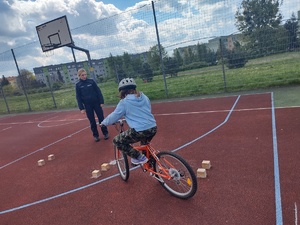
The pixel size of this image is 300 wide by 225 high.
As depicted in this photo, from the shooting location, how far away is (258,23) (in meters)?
9.66

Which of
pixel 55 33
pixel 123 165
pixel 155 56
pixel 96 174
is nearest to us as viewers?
pixel 123 165

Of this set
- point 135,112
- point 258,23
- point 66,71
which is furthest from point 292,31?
point 66,71

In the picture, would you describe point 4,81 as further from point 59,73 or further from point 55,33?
point 55,33

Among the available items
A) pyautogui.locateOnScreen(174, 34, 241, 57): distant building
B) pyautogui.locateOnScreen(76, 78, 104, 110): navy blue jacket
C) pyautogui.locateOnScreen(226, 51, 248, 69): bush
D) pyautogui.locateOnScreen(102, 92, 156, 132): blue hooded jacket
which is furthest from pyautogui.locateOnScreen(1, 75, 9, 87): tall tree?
pyautogui.locateOnScreen(102, 92, 156, 132): blue hooded jacket

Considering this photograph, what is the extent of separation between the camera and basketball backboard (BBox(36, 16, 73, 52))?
1157 centimetres

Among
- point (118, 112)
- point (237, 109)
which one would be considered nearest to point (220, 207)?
point (118, 112)

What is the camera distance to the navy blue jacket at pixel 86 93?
20.4 feet

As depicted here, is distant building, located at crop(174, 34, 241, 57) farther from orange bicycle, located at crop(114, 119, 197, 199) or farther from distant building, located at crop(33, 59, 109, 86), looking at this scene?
orange bicycle, located at crop(114, 119, 197, 199)

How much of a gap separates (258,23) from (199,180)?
8323 mm

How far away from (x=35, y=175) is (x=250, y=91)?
828cm

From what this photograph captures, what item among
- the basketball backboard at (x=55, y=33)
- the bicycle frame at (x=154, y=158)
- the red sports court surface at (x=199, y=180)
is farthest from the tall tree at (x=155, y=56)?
the bicycle frame at (x=154, y=158)

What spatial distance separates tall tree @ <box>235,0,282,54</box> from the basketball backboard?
7.55 metres

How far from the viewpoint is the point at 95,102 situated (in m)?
6.43

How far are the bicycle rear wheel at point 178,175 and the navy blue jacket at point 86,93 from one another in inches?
138
